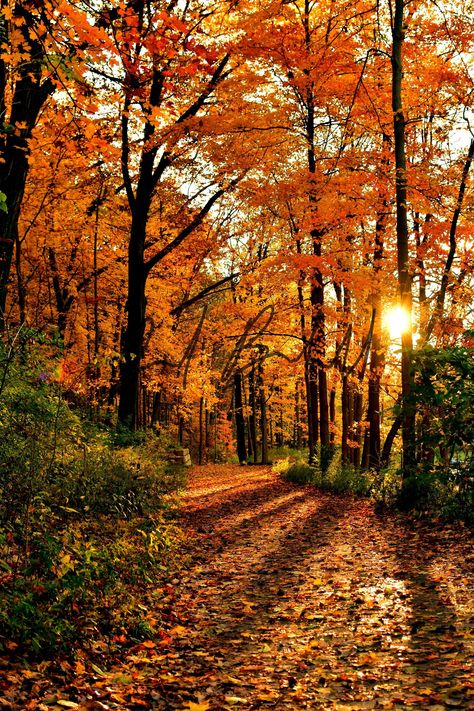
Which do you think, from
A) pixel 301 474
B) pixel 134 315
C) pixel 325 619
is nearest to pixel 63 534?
pixel 325 619

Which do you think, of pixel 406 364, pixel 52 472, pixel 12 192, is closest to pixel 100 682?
pixel 52 472

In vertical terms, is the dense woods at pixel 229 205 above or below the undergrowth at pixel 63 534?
above

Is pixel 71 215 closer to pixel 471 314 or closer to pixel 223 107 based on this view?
pixel 223 107

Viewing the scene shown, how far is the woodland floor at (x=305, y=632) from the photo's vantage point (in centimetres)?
365

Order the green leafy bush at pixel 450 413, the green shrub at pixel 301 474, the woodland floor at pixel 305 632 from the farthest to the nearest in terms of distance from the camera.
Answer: the green shrub at pixel 301 474
the green leafy bush at pixel 450 413
the woodland floor at pixel 305 632

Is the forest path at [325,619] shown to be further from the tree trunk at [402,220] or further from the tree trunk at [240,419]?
the tree trunk at [240,419]

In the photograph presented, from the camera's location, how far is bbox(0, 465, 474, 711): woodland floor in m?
3.65

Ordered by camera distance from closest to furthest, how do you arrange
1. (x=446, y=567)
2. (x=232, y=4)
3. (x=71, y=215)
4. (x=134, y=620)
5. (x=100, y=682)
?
(x=100, y=682) < (x=134, y=620) < (x=446, y=567) < (x=232, y=4) < (x=71, y=215)

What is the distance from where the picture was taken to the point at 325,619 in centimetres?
519

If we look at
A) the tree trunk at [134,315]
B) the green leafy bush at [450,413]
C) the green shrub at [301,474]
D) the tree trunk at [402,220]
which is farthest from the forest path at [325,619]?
the green shrub at [301,474]

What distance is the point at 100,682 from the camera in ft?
12.4

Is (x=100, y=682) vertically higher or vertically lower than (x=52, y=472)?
lower

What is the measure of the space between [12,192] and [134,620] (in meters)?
7.78

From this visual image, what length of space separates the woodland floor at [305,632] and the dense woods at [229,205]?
68cm
